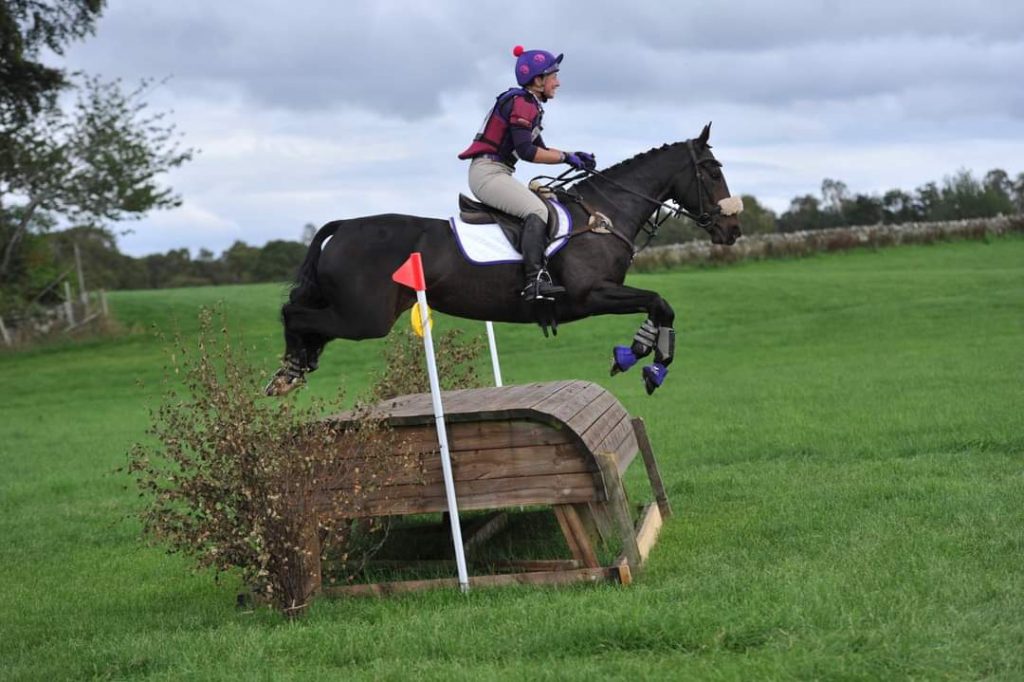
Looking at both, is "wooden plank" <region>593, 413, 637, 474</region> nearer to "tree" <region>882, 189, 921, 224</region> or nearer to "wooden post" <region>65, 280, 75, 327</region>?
"wooden post" <region>65, 280, 75, 327</region>

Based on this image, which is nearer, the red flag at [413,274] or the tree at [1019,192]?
the red flag at [413,274]

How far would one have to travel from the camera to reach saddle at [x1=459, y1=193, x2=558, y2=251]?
7.23m

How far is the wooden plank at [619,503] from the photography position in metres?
6.31

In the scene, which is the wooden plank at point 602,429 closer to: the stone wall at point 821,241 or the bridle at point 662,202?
the bridle at point 662,202

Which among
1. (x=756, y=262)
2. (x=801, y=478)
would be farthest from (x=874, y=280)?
(x=801, y=478)

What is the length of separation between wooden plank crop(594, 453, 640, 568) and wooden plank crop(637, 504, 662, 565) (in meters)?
0.12

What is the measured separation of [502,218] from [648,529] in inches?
85.0

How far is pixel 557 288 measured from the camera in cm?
702

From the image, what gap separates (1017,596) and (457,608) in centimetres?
266

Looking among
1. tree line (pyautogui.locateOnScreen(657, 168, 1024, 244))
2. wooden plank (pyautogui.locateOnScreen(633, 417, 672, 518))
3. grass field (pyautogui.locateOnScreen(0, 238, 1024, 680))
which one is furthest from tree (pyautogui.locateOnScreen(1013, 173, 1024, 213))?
wooden plank (pyautogui.locateOnScreen(633, 417, 672, 518))

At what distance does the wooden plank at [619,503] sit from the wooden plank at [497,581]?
7.2 inches

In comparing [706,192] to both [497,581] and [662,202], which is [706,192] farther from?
[497,581]

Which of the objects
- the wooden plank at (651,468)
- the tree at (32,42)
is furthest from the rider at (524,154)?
the tree at (32,42)

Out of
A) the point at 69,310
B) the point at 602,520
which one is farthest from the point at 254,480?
the point at 69,310
